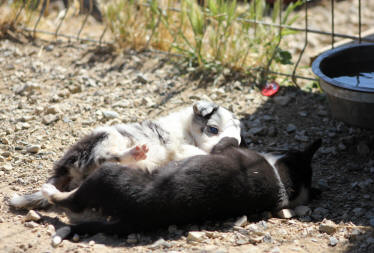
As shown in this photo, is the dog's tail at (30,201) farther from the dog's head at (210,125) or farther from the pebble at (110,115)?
the pebble at (110,115)

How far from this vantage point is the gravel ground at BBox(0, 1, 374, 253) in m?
3.45

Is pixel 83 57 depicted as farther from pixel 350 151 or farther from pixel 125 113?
pixel 350 151

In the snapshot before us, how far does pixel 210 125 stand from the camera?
4.37m

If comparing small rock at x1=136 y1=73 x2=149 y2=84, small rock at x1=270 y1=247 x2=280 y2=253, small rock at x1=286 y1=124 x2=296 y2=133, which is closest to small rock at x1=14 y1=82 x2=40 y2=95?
small rock at x1=136 y1=73 x2=149 y2=84

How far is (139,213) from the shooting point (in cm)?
338

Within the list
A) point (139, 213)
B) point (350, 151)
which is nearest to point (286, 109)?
point (350, 151)

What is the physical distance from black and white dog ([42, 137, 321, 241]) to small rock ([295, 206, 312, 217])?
13cm

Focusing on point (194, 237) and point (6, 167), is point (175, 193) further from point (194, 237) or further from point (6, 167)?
point (6, 167)

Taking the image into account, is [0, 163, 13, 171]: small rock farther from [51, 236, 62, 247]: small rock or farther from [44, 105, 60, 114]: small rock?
[51, 236, 62, 247]: small rock

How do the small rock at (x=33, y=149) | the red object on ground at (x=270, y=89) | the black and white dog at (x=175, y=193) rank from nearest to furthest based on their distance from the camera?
the black and white dog at (x=175, y=193)
the small rock at (x=33, y=149)
the red object on ground at (x=270, y=89)

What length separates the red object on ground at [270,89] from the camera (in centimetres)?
572

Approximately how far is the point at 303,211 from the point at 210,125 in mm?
1085

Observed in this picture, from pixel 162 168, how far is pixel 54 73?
10.1 feet

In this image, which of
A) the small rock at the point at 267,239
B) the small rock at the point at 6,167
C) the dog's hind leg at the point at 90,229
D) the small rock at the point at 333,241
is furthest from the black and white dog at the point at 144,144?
the small rock at the point at 333,241
